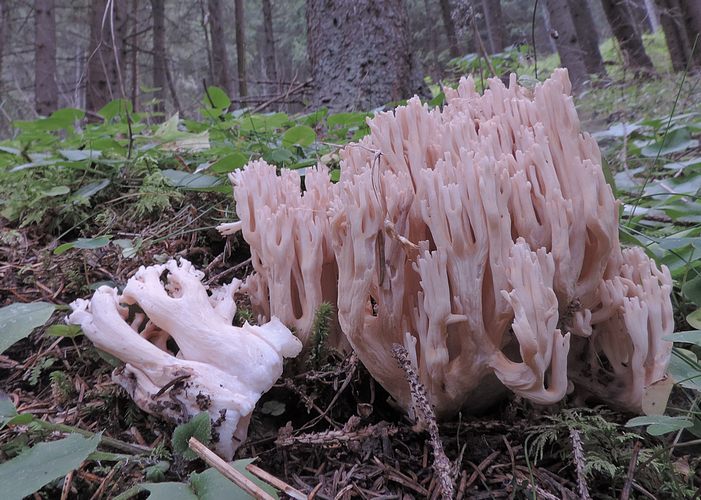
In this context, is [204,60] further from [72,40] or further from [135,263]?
[135,263]

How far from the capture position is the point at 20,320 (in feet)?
5.39

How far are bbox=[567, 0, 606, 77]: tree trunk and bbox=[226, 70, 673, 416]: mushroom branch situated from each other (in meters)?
9.37

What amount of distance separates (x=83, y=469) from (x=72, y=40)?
2009 centimetres

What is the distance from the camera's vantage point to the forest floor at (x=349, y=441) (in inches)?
54.0

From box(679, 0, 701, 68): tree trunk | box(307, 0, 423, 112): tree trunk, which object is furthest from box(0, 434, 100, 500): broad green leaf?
box(679, 0, 701, 68): tree trunk

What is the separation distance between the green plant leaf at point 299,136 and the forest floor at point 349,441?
5.10 feet

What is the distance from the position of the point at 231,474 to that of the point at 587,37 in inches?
424

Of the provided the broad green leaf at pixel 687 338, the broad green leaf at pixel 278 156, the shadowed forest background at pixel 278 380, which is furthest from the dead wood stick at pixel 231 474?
the broad green leaf at pixel 278 156

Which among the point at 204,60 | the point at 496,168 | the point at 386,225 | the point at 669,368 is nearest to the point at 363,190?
the point at 386,225

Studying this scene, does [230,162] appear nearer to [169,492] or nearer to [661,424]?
[169,492]

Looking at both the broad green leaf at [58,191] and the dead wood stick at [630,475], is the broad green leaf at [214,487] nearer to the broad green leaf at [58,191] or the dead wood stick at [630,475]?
the dead wood stick at [630,475]

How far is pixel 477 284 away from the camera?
1474 mm

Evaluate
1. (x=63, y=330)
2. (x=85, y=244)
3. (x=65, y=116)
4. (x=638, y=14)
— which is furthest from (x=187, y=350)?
(x=638, y=14)

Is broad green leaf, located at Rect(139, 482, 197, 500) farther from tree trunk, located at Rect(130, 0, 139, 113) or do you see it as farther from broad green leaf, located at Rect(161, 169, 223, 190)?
tree trunk, located at Rect(130, 0, 139, 113)
